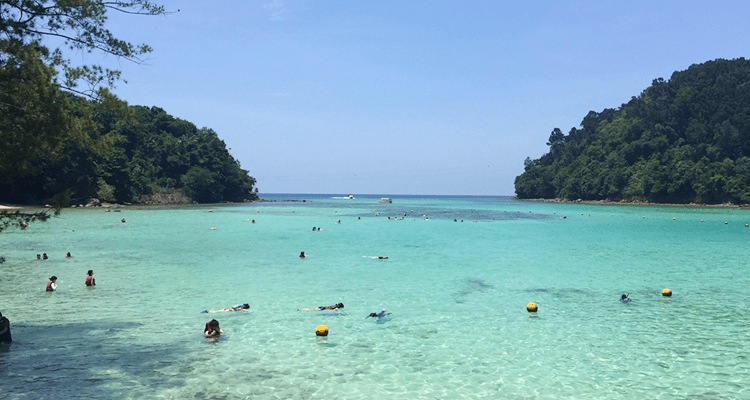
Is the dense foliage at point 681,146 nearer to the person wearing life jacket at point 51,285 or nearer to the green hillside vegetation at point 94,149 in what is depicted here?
the green hillside vegetation at point 94,149

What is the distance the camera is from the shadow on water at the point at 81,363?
10602 mm

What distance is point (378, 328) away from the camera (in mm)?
16188

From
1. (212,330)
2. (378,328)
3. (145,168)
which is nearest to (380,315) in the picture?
(378,328)

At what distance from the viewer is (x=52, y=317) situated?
55.2 feet

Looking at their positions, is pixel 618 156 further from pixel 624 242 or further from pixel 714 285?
pixel 714 285

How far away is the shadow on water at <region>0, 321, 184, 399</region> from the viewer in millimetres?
10602

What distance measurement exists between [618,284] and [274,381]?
18.9 m

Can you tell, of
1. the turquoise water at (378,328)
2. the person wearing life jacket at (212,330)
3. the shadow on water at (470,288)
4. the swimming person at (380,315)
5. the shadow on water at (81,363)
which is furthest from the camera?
the shadow on water at (470,288)

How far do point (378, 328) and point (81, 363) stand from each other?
8.32 metres

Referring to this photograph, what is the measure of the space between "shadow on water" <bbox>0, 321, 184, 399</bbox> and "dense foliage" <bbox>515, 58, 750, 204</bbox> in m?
149

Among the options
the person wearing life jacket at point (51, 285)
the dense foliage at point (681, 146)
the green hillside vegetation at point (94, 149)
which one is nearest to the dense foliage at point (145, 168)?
the green hillside vegetation at point (94, 149)

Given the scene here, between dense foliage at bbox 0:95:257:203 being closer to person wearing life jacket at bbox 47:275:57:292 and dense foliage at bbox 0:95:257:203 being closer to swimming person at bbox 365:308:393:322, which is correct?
person wearing life jacket at bbox 47:275:57:292

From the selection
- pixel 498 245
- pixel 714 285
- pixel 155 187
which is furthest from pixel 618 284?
pixel 155 187

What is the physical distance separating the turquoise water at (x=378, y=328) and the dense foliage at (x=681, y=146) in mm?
121022
